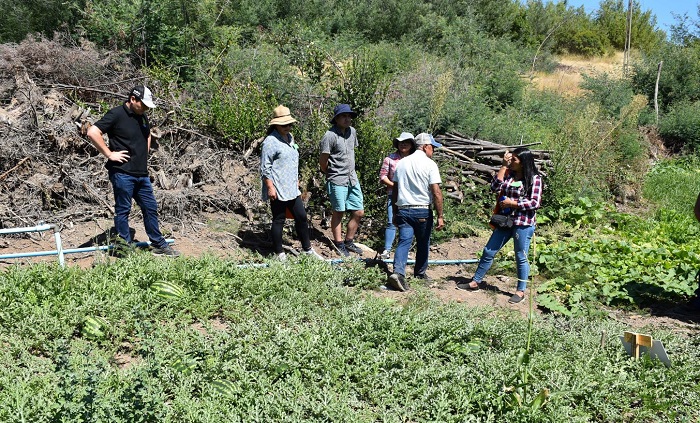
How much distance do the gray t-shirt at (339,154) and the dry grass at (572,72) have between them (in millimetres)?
14647

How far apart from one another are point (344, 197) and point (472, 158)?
174 inches

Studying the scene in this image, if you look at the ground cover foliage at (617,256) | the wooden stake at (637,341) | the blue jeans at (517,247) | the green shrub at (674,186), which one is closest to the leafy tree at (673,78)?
the green shrub at (674,186)

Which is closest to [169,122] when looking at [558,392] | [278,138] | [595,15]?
[278,138]

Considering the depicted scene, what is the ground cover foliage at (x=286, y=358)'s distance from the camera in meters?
4.02

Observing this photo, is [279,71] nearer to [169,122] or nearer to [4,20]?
[169,122]

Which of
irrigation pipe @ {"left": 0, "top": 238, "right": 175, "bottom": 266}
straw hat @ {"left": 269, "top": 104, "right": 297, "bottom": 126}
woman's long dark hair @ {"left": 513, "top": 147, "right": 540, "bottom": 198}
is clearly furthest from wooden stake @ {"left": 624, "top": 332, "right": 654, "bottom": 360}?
irrigation pipe @ {"left": 0, "top": 238, "right": 175, "bottom": 266}

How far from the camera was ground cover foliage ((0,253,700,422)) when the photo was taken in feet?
13.2

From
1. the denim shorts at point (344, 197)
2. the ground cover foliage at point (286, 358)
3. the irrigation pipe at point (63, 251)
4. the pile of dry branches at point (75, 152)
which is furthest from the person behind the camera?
the pile of dry branches at point (75, 152)

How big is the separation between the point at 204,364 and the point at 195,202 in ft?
14.4

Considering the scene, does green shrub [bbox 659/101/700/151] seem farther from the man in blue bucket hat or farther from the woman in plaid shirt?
the man in blue bucket hat

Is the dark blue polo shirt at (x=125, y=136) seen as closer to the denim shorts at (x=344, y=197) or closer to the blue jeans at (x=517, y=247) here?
the denim shorts at (x=344, y=197)

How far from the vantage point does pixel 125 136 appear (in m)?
6.46

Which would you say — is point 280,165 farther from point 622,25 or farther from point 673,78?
point 622,25

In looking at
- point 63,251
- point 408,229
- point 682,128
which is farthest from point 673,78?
point 63,251
